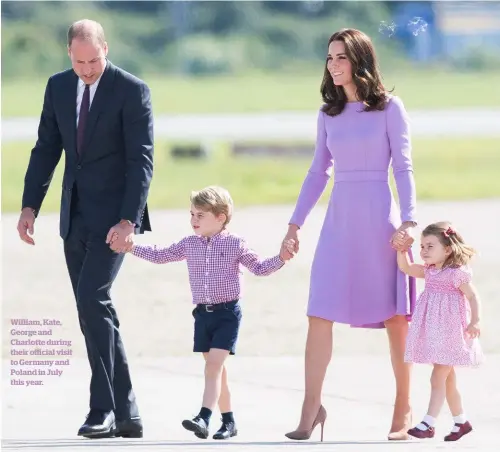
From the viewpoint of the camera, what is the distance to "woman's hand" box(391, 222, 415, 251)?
6578 mm

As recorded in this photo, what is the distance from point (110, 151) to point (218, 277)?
0.74 metres

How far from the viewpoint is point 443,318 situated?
259 inches

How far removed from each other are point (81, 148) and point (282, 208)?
11362 mm

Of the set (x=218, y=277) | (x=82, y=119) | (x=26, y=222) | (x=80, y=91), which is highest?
(x=80, y=91)

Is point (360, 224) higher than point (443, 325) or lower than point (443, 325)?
higher

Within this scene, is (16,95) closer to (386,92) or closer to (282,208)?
(282,208)

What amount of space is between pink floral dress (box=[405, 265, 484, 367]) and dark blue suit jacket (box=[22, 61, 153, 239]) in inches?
51.5

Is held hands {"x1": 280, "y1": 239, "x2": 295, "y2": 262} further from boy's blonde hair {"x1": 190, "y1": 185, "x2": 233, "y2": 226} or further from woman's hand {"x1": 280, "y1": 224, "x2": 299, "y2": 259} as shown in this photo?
boy's blonde hair {"x1": 190, "y1": 185, "x2": 233, "y2": 226}

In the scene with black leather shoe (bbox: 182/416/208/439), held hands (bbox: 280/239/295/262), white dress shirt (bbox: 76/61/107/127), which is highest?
white dress shirt (bbox: 76/61/107/127)

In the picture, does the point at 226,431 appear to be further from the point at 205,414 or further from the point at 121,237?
the point at 121,237

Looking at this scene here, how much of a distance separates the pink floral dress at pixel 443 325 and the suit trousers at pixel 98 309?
51.4 inches

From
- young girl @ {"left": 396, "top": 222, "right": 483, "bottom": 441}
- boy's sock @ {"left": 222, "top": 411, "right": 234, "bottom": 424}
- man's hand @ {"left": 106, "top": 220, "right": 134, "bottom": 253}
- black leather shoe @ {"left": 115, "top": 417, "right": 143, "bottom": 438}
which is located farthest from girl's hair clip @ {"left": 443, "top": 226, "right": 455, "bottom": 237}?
black leather shoe @ {"left": 115, "top": 417, "right": 143, "bottom": 438}

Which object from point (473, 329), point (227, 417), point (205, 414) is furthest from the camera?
point (227, 417)

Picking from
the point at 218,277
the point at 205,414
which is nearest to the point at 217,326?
the point at 218,277
